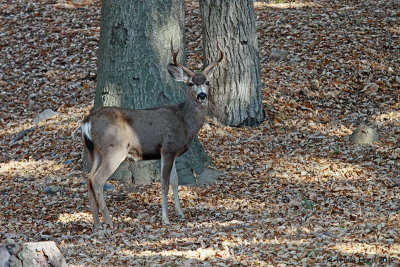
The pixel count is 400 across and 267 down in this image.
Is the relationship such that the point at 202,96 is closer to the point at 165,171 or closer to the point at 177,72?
the point at 177,72

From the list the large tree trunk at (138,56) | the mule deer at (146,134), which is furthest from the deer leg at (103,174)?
the large tree trunk at (138,56)

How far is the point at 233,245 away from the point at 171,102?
3370mm

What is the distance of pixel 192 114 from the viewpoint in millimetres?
7977

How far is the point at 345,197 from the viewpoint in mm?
8023

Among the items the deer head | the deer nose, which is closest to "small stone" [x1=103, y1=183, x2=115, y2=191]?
the deer head

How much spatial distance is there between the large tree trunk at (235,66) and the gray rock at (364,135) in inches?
71.3

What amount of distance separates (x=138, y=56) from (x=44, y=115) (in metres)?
3.73

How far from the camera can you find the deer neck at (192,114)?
7965mm

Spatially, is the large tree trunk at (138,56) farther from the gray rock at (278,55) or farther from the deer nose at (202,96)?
the gray rock at (278,55)

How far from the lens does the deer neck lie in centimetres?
796

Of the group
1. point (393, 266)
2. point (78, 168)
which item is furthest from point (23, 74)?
point (393, 266)

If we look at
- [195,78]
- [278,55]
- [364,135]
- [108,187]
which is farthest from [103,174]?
[278,55]

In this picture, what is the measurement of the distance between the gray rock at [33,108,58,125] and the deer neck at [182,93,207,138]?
4.53m

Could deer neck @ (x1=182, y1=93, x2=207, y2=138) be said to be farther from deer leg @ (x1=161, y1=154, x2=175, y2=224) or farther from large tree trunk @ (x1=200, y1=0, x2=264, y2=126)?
large tree trunk @ (x1=200, y1=0, x2=264, y2=126)
